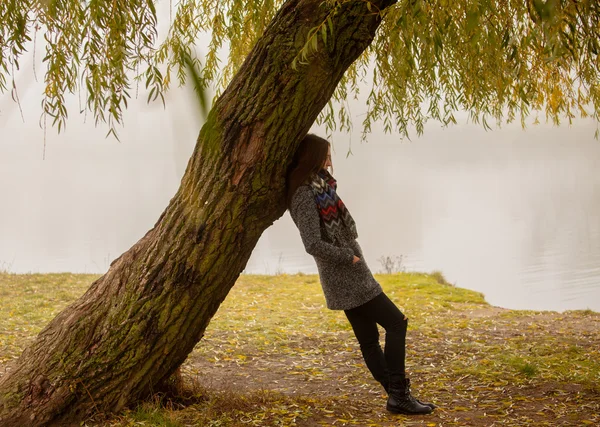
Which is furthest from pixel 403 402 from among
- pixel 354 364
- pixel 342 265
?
pixel 354 364

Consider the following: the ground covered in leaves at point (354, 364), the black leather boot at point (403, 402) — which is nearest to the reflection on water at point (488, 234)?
the ground covered in leaves at point (354, 364)

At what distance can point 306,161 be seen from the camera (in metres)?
3.30

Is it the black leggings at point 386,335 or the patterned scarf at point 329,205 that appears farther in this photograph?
the black leggings at point 386,335

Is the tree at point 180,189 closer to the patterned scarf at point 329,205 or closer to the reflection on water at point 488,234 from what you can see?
the patterned scarf at point 329,205

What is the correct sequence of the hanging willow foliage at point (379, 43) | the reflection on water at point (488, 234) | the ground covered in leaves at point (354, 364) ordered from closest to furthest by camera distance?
1. the hanging willow foliage at point (379, 43)
2. the ground covered in leaves at point (354, 364)
3. the reflection on water at point (488, 234)

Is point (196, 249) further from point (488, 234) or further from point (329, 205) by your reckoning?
point (488, 234)

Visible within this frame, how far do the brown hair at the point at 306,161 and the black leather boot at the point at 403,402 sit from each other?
1.17 m

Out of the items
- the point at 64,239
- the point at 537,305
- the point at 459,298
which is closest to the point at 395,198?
the point at 64,239

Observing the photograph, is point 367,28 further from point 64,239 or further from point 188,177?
point 64,239

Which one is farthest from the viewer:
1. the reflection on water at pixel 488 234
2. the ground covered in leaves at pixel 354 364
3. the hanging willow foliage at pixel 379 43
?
the reflection on water at pixel 488 234

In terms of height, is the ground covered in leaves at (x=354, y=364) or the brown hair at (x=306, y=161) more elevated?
the brown hair at (x=306, y=161)

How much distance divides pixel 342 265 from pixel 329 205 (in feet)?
1.08

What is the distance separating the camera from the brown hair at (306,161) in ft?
10.8

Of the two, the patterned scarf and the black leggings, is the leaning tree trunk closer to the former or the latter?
the patterned scarf
